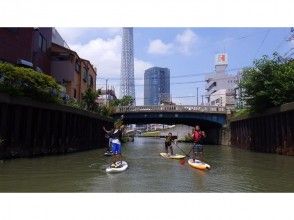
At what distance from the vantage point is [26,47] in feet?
135

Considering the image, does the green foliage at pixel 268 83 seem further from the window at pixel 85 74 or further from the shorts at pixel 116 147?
the window at pixel 85 74

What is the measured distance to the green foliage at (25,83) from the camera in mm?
27094

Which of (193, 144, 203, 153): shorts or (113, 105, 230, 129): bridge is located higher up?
(113, 105, 230, 129): bridge

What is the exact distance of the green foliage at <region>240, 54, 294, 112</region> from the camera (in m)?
35.2

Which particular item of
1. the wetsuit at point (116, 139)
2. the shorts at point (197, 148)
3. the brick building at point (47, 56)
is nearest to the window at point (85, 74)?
the brick building at point (47, 56)

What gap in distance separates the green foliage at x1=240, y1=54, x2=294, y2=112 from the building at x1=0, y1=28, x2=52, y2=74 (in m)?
20.7

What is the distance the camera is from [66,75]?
52750mm

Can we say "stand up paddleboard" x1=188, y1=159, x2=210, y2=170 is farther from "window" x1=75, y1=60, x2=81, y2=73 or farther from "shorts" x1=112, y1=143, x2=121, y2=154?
"window" x1=75, y1=60, x2=81, y2=73

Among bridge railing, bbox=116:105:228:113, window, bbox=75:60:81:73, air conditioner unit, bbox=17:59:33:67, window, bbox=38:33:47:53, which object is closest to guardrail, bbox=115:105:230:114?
bridge railing, bbox=116:105:228:113

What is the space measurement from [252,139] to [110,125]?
80.6 ft

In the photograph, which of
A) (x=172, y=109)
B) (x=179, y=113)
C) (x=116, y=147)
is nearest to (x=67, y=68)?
(x=172, y=109)

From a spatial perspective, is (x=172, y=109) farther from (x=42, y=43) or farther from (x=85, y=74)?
(x=42, y=43)

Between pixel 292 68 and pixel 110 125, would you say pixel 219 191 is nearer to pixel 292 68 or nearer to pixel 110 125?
pixel 292 68

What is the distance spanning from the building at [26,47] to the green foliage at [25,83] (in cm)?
778
